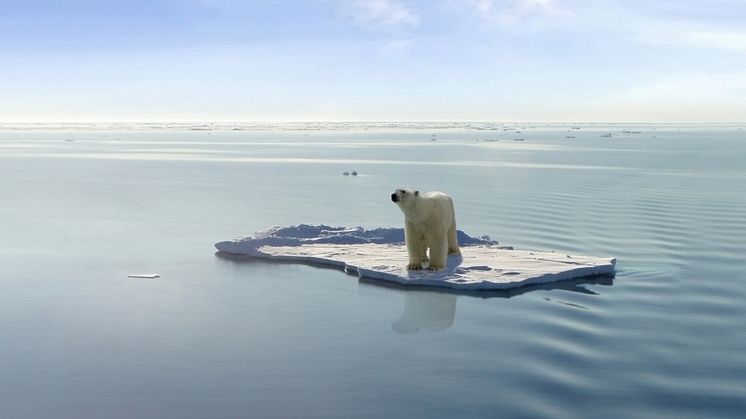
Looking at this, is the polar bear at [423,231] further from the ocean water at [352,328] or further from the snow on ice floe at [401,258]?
the ocean water at [352,328]

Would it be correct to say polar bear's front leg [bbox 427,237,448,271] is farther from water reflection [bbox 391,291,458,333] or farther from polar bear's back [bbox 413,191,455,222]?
water reflection [bbox 391,291,458,333]

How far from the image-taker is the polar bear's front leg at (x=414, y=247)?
12.0m

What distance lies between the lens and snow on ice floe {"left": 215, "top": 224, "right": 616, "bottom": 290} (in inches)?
453

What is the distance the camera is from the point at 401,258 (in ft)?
42.9

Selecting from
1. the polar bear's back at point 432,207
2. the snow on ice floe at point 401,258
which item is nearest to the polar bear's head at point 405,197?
the polar bear's back at point 432,207

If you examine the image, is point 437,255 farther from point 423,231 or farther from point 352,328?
point 352,328

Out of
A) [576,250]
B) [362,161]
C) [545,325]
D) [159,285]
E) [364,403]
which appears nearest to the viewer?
[364,403]

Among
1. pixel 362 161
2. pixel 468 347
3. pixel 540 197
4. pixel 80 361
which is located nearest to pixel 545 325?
pixel 468 347

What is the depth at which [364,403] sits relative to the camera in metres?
6.87

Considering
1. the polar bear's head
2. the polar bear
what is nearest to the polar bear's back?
the polar bear

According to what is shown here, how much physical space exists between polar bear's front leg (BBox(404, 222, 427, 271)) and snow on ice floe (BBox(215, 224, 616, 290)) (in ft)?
0.48

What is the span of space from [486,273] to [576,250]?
3365mm

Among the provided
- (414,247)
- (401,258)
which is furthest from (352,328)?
(401,258)

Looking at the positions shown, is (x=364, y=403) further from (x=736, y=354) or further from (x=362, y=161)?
(x=362, y=161)
